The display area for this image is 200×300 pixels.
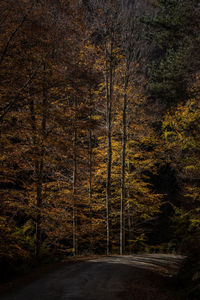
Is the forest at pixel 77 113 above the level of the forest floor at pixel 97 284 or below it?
above

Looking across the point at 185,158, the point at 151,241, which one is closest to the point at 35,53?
the point at 185,158

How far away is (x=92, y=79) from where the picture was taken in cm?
834

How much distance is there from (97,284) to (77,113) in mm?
5853

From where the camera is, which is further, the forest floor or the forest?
the forest

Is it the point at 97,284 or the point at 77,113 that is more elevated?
the point at 77,113

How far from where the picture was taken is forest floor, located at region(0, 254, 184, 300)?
17.3 feet

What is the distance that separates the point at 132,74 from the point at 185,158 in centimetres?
592

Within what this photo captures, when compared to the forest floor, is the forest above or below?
above

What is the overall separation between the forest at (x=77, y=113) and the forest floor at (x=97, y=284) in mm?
984

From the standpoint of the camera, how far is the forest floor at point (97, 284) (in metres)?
5.26

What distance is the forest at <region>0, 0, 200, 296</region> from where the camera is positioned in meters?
7.35

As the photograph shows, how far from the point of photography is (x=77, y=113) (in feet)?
31.8

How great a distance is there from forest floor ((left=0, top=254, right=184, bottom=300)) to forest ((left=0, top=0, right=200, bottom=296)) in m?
0.98

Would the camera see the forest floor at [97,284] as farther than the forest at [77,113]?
No
